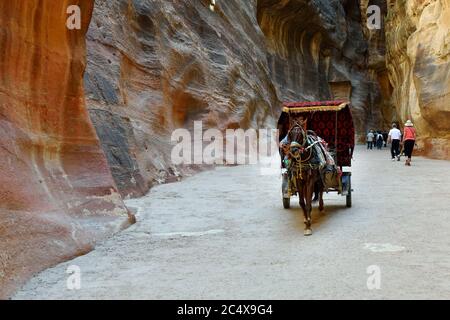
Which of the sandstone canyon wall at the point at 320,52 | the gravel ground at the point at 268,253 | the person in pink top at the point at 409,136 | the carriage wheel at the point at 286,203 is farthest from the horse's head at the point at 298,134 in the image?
the sandstone canyon wall at the point at 320,52

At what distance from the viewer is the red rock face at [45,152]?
5348 mm

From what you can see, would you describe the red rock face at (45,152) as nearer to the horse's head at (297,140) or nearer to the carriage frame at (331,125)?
the horse's head at (297,140)

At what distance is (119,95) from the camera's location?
13.0 metres

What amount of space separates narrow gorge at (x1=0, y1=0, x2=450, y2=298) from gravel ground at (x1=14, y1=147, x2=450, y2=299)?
60cm

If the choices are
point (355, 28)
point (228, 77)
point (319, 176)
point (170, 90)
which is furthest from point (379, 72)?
point (319, 176)

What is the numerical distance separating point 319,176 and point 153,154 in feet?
23.7

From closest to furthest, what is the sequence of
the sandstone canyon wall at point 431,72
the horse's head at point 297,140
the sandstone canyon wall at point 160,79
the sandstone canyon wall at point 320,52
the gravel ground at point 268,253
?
1. the gravel ground at point 268,253
2. the horse's head at point 297,140
3. the sandstone canyon wall at point 160,79
4. the sandstone canyon wall at point 431,72
5. the sandstone canyon wall at point 320,52

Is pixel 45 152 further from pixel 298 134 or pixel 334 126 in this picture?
pixel 334 126

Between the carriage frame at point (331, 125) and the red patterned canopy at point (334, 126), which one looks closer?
the carriage frame at point (331, 125)

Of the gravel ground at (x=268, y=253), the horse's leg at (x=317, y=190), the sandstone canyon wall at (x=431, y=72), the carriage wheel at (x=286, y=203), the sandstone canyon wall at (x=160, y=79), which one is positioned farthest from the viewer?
the sandstone canyon wall at (x=431, y=72)

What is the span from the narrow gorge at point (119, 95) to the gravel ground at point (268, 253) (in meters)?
0.60

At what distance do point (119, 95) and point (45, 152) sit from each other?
6389mm

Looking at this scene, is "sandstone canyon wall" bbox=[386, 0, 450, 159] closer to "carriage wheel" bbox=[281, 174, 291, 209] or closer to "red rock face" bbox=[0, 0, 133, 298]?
"carriage wheel" bbox=[281, 174, 291, 209]
